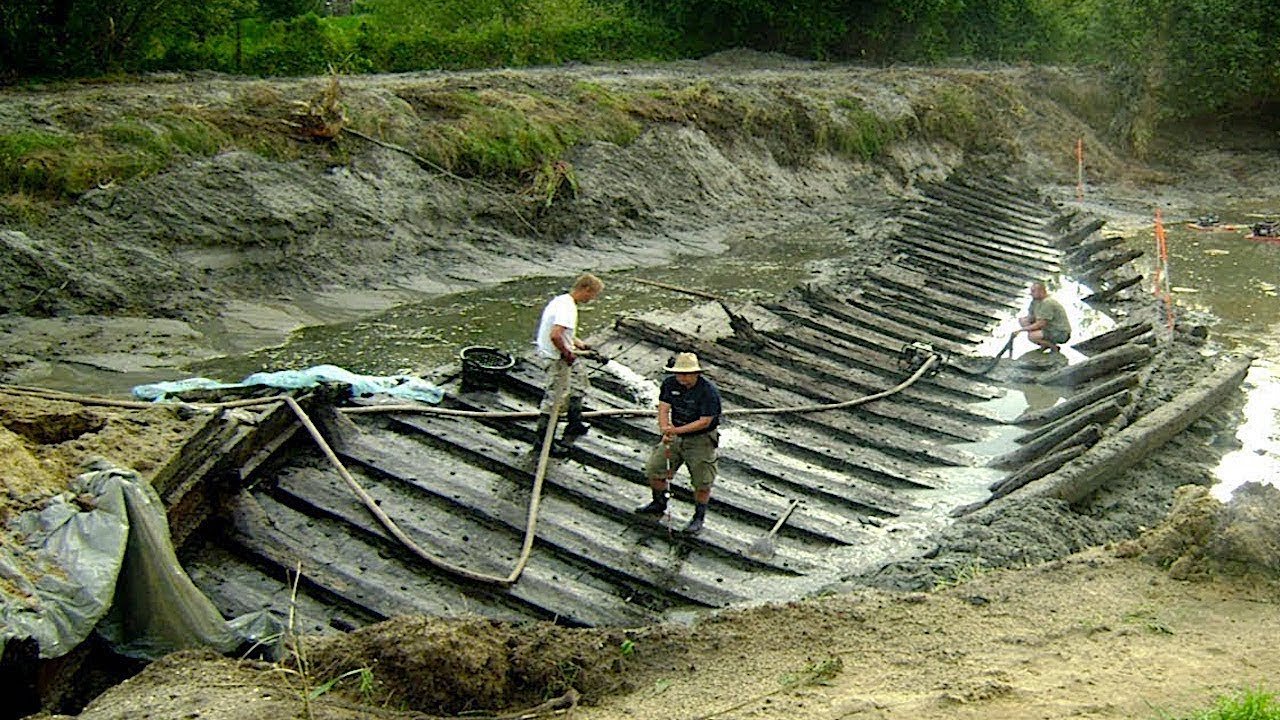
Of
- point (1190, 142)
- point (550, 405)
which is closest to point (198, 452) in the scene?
point (550, 405)

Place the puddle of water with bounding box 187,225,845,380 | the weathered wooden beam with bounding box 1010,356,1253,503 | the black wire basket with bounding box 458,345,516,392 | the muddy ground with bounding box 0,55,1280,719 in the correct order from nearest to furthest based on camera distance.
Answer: the muddy ground with bounding box 0,55,1280,719
the weathered wooden beam with bounding box 1010,356,1253,503
the black wire basket with bounding box 458,345,516,392
the puddle of water with bounding box 187,225,845,380

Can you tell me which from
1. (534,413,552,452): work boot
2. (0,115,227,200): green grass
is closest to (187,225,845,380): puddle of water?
(534,413,552,452): work boot

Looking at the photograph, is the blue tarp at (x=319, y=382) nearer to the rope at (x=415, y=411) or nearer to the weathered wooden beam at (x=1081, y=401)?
the rope at (x=415, y=411)

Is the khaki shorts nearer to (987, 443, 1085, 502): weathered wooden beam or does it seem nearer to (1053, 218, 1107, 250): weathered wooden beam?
(987, 443, 1085, 502): weathered wooden beam

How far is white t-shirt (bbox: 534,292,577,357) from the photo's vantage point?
1020cm

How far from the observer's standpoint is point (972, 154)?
31.9 meters

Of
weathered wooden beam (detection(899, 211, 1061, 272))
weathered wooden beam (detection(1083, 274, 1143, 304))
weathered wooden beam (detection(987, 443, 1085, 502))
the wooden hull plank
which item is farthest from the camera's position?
weathered wooden beam (detection(899, 211, 1061, 272))

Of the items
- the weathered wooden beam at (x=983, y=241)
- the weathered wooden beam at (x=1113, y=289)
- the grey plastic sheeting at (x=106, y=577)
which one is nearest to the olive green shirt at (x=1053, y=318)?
the weathered wooden beam at (x=1113, y=289)

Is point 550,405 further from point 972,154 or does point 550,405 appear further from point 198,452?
point 972,154

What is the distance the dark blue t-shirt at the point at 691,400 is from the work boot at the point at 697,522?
0.67 metres

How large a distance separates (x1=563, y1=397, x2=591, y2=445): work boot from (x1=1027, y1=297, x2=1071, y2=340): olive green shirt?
7.27 meters

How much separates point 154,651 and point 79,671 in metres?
0.42

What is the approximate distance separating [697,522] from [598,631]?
217 centimetres

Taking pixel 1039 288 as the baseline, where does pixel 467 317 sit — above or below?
below
